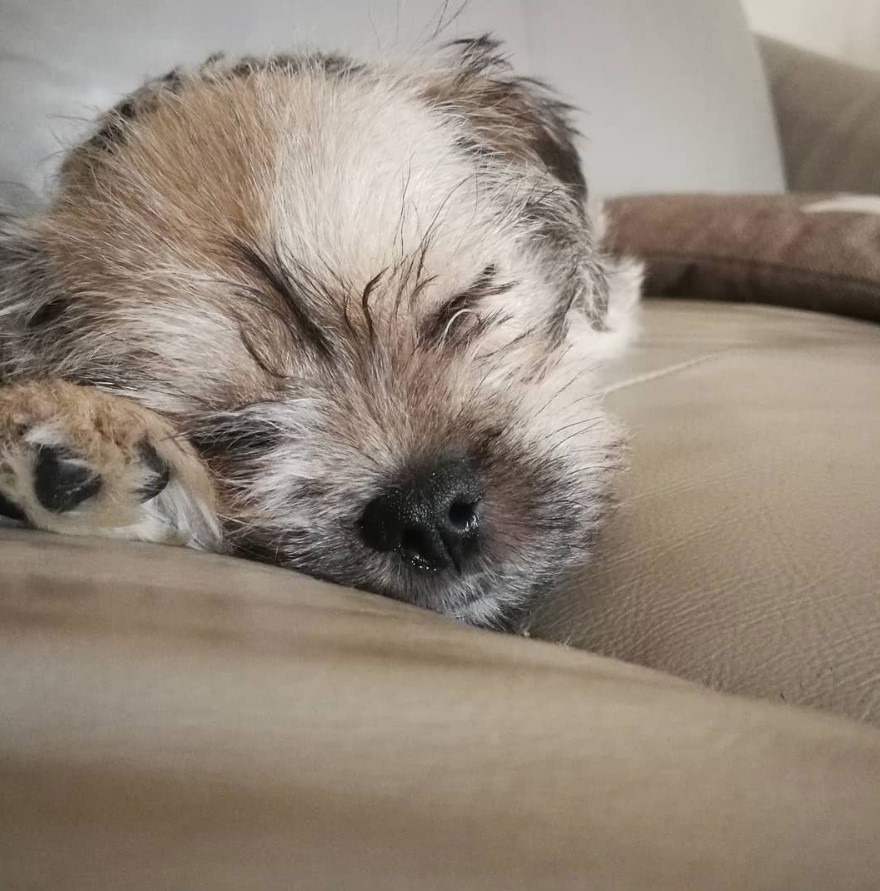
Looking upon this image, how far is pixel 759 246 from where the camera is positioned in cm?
186

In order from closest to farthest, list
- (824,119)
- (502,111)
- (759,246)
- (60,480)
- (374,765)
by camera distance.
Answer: (374,765), (60,480), (502,111), (759,246), (824,119)

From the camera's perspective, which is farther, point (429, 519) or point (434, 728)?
point (429, 519)

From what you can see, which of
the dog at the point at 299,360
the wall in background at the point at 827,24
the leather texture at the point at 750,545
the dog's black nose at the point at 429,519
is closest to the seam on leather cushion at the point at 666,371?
the leather texture at the point at 750,545

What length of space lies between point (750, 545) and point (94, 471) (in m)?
0.57

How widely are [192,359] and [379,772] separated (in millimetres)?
612

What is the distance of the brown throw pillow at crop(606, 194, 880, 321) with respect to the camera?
1.69m

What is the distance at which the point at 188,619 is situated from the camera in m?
0.56

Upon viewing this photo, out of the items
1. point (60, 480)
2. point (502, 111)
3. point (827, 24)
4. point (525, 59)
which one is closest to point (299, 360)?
point (60, 480)

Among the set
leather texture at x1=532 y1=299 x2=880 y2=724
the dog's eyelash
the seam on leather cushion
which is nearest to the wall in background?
the seam on leather cushion

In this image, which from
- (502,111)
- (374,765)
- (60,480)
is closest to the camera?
(374,765)

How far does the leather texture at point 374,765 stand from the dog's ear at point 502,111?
3.12 ft

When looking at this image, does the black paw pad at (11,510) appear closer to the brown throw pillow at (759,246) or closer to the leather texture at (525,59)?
the leather texture at (525,59)

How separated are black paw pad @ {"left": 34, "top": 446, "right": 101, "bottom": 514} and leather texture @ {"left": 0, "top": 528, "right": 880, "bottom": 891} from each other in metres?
0.15

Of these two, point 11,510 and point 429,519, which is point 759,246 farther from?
point 11,510
